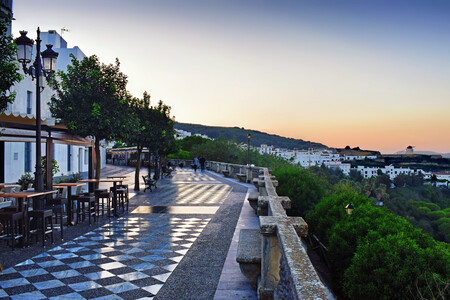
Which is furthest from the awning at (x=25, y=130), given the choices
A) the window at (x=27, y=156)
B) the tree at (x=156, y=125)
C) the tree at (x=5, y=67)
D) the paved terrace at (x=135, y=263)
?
the window at (x=27, y=156)

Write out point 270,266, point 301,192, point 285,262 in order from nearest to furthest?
point 285,262 < point 270,266 < point 301,192

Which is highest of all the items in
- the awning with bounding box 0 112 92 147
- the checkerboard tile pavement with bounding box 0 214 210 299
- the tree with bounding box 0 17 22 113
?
the tree with bounding box 0 17 22 113

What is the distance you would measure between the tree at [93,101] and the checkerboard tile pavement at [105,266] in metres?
4.55

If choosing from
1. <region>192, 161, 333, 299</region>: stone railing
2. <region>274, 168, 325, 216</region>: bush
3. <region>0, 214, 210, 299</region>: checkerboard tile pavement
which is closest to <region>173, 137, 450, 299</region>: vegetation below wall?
<region>274, 168, 325, 216</region>: bush

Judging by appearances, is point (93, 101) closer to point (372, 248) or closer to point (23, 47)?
point (23, 47)

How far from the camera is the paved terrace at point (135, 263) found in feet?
13.8

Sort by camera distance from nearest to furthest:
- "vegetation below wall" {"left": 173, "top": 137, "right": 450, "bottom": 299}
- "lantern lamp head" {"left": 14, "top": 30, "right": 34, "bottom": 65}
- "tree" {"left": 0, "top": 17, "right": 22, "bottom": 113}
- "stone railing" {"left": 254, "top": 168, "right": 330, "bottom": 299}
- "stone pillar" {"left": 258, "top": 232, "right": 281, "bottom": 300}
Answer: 1. "stone railing" {"left": 254, "top": 168, "right": 330, "bottom": 299}
2. "stone pillar" {"left": 258, "top": 232, "right": 281, "bottom": 300}
3. "vegetation below wall" {"left": 173, "top": 137, "right": 450, "bottom": 299}
4. "tree" {"left": 0, "top": 17, "right": 22, "bottom": 113}
5. "lantern lamp head" {"left": 14, "top": 30, "right": 34, "bottom": 65}

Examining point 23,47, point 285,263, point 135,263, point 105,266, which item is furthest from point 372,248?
point 23,47

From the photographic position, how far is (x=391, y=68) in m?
21.9

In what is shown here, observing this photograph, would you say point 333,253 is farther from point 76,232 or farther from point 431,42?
point 431,42

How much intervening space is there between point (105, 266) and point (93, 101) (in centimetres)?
804

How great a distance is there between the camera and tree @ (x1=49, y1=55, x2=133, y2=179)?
36.8ft

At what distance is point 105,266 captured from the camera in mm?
5188

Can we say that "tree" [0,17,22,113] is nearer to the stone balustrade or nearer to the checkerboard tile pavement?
the checkerboard tile pavement
